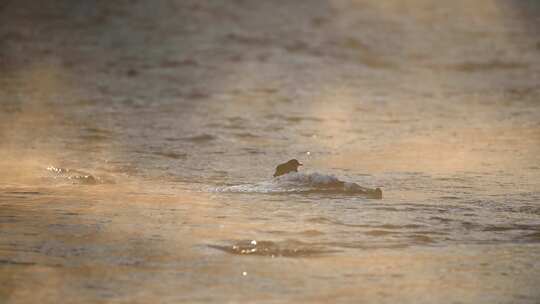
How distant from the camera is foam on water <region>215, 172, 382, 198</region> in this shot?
7848 mm

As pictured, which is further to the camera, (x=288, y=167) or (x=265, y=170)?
(x=265, y=170)

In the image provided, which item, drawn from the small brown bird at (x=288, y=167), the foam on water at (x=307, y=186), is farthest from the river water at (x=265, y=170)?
the small brown bird at (x=288, y=167)

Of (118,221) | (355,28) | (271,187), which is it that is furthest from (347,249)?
(355,28)

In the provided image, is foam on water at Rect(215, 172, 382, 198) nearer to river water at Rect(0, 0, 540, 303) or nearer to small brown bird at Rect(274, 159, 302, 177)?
river water at Rect(0, 0, 540, 303)

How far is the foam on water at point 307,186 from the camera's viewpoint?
7848 mm

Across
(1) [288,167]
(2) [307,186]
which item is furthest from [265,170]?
(2) [307,186]

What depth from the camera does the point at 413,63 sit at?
20.5 meters

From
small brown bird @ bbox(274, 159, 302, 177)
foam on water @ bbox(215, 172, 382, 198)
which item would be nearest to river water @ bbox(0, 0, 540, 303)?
foam on water @ bbox(215, 172, 382, 198)

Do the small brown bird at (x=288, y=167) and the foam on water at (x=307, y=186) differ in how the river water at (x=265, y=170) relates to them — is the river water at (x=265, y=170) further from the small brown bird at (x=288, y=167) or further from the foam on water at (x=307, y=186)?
the small brown bird at (x=288, y=167)

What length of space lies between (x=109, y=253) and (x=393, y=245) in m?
1.34

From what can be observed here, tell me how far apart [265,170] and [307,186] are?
1496 mm

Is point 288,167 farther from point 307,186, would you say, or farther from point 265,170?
point 265,170

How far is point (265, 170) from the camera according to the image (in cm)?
938

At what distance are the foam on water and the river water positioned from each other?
0.02 meters
